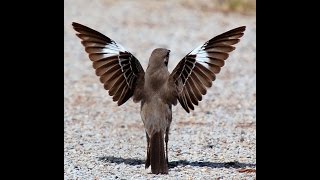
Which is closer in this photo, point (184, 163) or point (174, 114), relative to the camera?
point (184, 163)

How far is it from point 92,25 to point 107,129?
8.84 meters

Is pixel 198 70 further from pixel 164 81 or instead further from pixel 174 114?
pixel 174 114

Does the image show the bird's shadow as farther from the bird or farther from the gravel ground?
the bird

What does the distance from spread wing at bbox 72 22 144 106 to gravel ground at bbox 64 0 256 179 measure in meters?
0.78

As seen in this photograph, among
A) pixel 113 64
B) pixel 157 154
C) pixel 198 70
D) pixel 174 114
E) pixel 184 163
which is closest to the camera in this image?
pixel 157 154

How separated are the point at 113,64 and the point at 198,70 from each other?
854mm

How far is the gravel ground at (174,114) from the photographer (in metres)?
8.72

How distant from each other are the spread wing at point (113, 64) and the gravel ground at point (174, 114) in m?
0.78

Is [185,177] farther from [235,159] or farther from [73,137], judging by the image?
[73,137]

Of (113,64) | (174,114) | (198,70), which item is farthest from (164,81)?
(174,114)

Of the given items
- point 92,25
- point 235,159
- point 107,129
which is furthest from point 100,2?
point 235,159

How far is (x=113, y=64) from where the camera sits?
8.60 meters

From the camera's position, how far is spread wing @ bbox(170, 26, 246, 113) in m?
8.40
